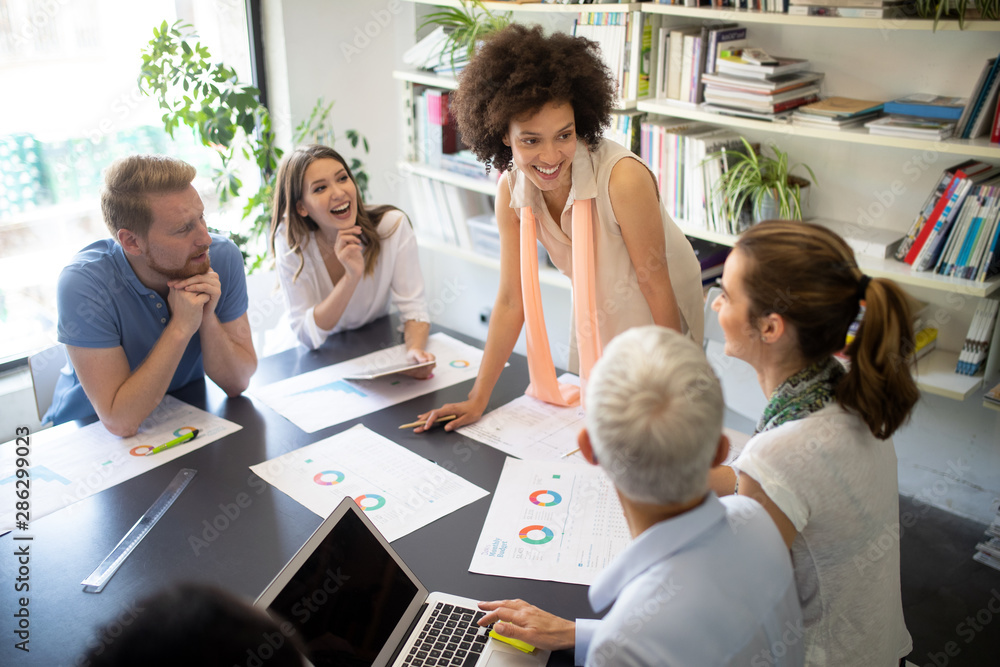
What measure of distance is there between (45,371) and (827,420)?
1.92m

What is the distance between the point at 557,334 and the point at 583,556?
2461 millimetres

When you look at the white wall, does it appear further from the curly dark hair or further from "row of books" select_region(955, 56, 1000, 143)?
the curly dark hair

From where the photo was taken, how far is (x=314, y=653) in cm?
106

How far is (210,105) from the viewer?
10.1ft

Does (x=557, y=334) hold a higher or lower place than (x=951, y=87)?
lower

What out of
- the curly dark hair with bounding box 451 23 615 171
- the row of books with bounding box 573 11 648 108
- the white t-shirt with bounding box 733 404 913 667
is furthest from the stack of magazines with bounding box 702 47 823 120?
the white t-shirt with bounding box 733 404 913 667

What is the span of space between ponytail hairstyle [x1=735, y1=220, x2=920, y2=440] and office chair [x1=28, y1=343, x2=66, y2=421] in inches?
70.7

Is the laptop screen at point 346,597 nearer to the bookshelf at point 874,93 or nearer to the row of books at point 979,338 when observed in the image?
the bookshelf at point 874,93

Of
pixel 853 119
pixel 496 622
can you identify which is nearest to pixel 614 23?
pixel 853 119

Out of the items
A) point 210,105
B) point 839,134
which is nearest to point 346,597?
point 839,134

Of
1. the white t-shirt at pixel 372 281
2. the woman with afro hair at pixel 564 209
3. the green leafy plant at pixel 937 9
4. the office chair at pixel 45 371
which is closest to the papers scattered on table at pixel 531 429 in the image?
the woman with afro hair at pixel 564 209

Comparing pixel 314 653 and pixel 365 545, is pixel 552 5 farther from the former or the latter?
pixel 314 653

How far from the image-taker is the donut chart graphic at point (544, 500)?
150 cm

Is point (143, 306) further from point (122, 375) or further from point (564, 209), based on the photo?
point (564, 209)
